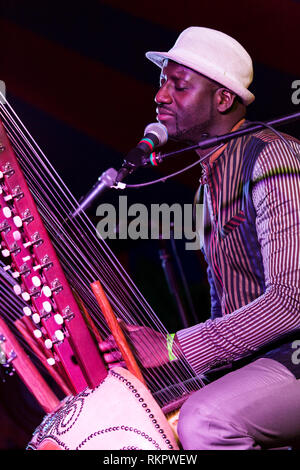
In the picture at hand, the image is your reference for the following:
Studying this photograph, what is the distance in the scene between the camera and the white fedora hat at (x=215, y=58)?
6.75 feet

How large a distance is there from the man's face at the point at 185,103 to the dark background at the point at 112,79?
4.31 ft

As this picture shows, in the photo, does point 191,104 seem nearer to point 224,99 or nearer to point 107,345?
point 224,99

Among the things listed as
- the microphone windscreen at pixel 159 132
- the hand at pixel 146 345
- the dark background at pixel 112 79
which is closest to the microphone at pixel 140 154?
the microphone windscreen at pixel 159 132

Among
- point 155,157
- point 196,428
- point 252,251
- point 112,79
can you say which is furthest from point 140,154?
point 112,79

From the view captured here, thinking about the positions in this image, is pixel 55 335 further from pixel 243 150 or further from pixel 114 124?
pixel 114 124

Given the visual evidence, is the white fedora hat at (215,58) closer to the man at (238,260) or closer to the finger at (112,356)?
the man at (238,260)

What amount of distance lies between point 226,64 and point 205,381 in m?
1.29

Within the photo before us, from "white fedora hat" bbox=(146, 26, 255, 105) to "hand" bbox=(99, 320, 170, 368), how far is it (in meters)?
1.12

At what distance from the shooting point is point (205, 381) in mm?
1907

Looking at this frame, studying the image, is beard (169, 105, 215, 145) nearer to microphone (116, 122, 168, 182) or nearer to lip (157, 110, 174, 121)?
lip (157, 110, 174, 121)

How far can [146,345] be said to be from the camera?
1523mm

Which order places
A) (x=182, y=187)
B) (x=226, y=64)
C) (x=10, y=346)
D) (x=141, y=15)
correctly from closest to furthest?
(x=10, y=346) < (x=226, y=64) < (x=141, y=15) < (x=182, y=187)

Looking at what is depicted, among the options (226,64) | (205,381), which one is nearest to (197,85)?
(226,64)

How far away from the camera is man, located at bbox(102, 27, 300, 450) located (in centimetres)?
137
